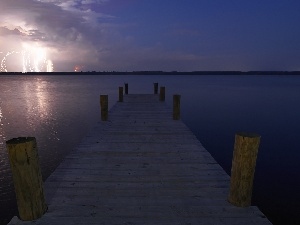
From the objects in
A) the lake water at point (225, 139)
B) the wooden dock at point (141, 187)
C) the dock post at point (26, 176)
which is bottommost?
the lake water at point (225, 139)

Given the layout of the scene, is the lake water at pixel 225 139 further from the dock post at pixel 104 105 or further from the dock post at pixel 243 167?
the dock post at pixel 243 167

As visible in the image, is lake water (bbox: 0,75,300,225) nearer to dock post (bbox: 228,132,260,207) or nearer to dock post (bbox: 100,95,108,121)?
dock post (bbox: 100,95,108,121)

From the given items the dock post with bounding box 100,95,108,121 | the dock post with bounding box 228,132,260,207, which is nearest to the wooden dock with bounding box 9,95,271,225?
the dock post with bounding box 228,132,260,207

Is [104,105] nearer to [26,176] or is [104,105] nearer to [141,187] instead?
[141,187]

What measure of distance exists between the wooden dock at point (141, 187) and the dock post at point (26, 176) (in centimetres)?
18

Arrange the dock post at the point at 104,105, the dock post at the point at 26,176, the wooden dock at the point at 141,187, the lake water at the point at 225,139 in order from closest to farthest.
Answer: the dock post at the point at 26,176 → the wooden dock at the point at 141,187 → the lake water at the point at 225,139 → the dock post at the point at 104,105

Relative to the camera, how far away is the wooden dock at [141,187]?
3.62 meters

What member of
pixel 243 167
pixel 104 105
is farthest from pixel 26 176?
pixel 104 105

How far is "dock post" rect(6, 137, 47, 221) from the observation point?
3.32 m

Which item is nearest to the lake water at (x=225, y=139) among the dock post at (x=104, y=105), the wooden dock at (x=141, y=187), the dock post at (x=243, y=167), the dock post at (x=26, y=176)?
the dock post at (x=104, y=105)

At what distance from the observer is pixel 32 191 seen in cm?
347

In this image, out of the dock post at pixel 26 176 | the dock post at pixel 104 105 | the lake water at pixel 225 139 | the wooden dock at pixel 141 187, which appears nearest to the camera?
the dock post at pixel 26 176

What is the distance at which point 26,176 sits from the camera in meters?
3.41

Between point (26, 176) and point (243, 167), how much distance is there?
3.23 metres
